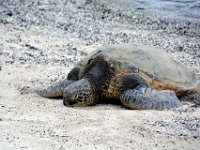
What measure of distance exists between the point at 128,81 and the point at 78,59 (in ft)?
7.07

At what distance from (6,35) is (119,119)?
4.22 m

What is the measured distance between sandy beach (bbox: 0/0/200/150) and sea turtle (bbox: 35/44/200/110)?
12 centimetres

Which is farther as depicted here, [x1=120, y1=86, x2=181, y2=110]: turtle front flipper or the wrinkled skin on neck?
the wrinkled skin on neck

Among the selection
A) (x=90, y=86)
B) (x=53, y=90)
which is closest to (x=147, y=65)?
(x=90, y=86)

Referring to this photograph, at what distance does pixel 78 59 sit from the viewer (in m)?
6.99

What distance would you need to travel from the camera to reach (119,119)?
168 inches

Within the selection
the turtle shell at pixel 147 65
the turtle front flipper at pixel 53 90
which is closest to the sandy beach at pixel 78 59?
the turtle front flipper at pixel 53 90

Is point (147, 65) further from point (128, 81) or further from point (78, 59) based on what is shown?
point (78, 59)

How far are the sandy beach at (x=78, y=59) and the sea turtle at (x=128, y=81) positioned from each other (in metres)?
0.12

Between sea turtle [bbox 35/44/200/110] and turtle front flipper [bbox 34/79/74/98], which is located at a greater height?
sea turtle [bbox 35/44/200/110]

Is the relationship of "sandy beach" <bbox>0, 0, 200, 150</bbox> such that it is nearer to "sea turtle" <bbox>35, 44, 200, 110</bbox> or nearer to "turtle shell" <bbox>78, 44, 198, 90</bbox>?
"sea turtle" <bbox>35, 44, 200, 110</bbox>

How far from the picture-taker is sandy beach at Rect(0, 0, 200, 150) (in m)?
3.72

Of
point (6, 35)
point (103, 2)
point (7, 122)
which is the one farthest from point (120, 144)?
point (103, 2)

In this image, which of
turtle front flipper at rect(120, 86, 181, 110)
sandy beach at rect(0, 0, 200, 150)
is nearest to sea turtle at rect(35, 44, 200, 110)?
turtle front flipper at rect(120, 86, 181, 110)
